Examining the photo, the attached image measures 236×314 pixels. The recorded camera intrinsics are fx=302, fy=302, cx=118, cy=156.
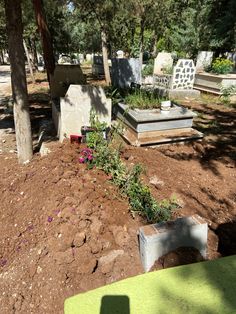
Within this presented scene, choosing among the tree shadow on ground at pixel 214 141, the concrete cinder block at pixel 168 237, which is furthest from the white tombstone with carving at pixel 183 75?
the concrete cinder block at pixel 168 237

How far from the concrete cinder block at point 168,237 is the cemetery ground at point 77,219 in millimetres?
126

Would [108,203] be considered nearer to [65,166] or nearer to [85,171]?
[85,171]

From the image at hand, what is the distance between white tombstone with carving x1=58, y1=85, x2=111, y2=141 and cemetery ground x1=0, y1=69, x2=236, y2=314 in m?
0.58

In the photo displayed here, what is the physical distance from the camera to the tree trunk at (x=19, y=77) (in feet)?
14.8

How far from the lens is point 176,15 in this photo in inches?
1002

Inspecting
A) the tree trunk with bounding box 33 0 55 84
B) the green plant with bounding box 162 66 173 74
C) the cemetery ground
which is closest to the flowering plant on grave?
the cemetery ground

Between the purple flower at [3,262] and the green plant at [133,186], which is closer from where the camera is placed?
the purple flower at [3,262]

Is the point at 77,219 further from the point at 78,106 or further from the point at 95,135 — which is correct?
the point at 78,106

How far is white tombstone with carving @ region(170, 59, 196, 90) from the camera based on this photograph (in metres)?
11.8

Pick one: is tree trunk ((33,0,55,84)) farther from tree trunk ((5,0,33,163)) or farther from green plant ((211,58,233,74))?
green plant ((211,58,233,74))

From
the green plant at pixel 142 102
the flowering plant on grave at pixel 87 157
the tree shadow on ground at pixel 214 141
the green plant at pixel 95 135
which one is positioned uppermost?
the green plant at pixel 142 102

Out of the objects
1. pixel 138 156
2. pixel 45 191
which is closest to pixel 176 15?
pixel 138 156

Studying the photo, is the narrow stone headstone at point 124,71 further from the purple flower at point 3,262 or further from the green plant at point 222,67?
the purple flower at point 3,262

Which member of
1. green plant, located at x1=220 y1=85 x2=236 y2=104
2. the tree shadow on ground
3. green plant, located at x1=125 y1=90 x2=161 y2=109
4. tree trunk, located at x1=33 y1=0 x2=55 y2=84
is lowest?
the tree shadow on ground
